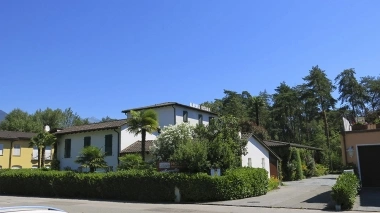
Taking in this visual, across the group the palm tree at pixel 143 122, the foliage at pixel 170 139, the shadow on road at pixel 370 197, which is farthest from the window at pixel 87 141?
the shadow on road at pixel 370 197

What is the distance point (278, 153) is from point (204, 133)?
1403 cm

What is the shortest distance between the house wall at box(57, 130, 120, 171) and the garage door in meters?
19.4

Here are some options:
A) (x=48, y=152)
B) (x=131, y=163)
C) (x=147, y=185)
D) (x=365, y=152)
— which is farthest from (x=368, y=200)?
(x=48, y=152)

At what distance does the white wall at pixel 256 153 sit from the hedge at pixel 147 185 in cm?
593

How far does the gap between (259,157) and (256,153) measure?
63 centimetres

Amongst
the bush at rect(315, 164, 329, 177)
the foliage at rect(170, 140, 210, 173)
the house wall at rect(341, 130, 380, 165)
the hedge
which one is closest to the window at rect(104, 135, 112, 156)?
the hedge

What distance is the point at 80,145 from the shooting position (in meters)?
33.4

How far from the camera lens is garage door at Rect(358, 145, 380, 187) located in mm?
19750

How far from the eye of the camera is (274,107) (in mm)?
68688

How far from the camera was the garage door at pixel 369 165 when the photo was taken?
19.8m

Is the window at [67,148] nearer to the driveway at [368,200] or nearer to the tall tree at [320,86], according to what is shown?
the driveway at [368,200]

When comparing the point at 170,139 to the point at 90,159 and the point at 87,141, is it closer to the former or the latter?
the point at 90,159

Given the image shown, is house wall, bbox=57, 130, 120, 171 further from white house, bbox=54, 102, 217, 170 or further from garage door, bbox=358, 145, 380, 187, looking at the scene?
garage door, bbox=358, 145, 380, 187

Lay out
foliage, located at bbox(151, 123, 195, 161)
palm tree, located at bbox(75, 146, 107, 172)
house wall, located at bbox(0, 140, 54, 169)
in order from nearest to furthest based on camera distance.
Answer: foliage, located at bbox(151, 123, 195, 161) < palm tree, located at bbox(75, 146, 107, 172) < house wall, located at bbox(0, 140, 54, 169)
